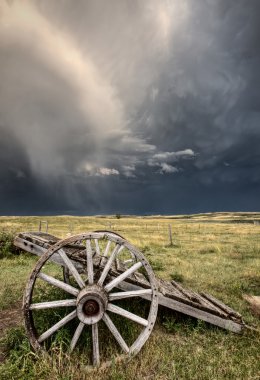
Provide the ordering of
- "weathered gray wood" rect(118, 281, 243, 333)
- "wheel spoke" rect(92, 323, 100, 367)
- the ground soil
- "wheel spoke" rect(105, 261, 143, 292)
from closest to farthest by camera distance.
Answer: "wheel spoke" rect(92, 323, 100, 367)
"wheel spoke" rect(105, 261, 143, 292)
"weathered gray wood" rect(118, 281, 243, 333)
the ground soil

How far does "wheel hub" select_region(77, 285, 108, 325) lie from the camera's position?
4.37 metres

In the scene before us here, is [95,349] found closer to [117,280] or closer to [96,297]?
[96,297]

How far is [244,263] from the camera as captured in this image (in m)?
13.7

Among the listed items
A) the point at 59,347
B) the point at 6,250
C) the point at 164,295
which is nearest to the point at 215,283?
the point at 164,295

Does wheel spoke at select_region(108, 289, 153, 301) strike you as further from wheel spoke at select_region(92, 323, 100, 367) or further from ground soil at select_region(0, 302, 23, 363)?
ground soil at select_region(0, 302, 23, 363)

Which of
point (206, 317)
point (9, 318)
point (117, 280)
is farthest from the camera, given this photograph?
point (9, 318)

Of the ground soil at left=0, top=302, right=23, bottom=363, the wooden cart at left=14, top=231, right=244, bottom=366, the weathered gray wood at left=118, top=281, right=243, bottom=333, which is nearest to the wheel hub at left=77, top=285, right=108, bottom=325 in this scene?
the wooden cart at left=14, top=231, right=244, bottom=366

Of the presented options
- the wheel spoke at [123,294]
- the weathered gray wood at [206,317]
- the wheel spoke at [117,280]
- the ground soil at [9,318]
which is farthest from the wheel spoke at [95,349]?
the ground soil at [9,318]

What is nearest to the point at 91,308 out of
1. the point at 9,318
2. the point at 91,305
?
the point at 91,305

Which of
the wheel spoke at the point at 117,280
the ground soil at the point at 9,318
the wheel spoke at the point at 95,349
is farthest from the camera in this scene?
the ground soil at the point at 9,318

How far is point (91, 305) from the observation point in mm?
4418

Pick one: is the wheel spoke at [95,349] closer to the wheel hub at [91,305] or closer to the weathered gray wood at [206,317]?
the wheel hub at [91,305]

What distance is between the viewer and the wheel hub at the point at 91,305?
4.37 metres

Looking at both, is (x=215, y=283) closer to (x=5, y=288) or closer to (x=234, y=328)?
(x=234, y=328)
